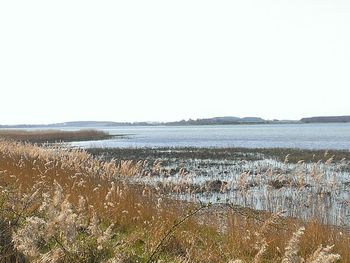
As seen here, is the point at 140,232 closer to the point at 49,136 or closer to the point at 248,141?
the point at 248,141

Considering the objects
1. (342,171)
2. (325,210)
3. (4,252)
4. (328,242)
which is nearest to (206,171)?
(342,171)

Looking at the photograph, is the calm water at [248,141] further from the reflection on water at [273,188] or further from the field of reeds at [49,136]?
the reflection on water at [273,188]

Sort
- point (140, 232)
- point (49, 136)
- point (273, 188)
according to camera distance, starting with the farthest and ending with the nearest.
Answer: point (49, 136) < point (273, 188) < point (140, 232)

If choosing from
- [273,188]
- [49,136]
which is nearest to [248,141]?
[49,136]

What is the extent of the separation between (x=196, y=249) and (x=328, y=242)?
8.48 feet

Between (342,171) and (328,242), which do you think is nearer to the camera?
(328,242)

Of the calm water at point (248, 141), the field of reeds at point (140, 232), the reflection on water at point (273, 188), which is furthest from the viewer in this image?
the calm water at point (248, 141)

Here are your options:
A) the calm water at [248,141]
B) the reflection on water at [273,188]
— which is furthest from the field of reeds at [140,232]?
the calm water at [248,141]

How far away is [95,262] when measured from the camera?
4.15 meters

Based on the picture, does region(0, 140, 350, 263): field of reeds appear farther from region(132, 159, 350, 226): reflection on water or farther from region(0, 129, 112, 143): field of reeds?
region(0, 129, 112, 143): field of reeds


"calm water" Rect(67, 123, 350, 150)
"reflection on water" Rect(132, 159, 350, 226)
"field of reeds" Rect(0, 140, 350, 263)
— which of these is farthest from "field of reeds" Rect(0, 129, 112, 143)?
"field of reeds" Rect(0, 140, 350, 263)

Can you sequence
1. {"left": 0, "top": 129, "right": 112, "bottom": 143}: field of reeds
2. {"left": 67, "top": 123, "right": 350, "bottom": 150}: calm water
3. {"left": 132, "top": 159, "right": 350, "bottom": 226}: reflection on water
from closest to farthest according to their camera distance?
{"left": 132, "top": 159, "right": 350, "bottom": 226}: reflection on water
{"left": 67, "top": 123, "right": 350, "bottom": 150}: calm water
{"left": 0, "top": 129, "right": 112, "bottom": 143}: field of reeds

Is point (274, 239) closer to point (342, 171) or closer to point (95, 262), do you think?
point (95, 262)

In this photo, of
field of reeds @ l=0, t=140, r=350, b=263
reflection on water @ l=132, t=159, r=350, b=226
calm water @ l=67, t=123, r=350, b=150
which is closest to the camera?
field of reeds @ l=0, t=140, r=350, b=263
